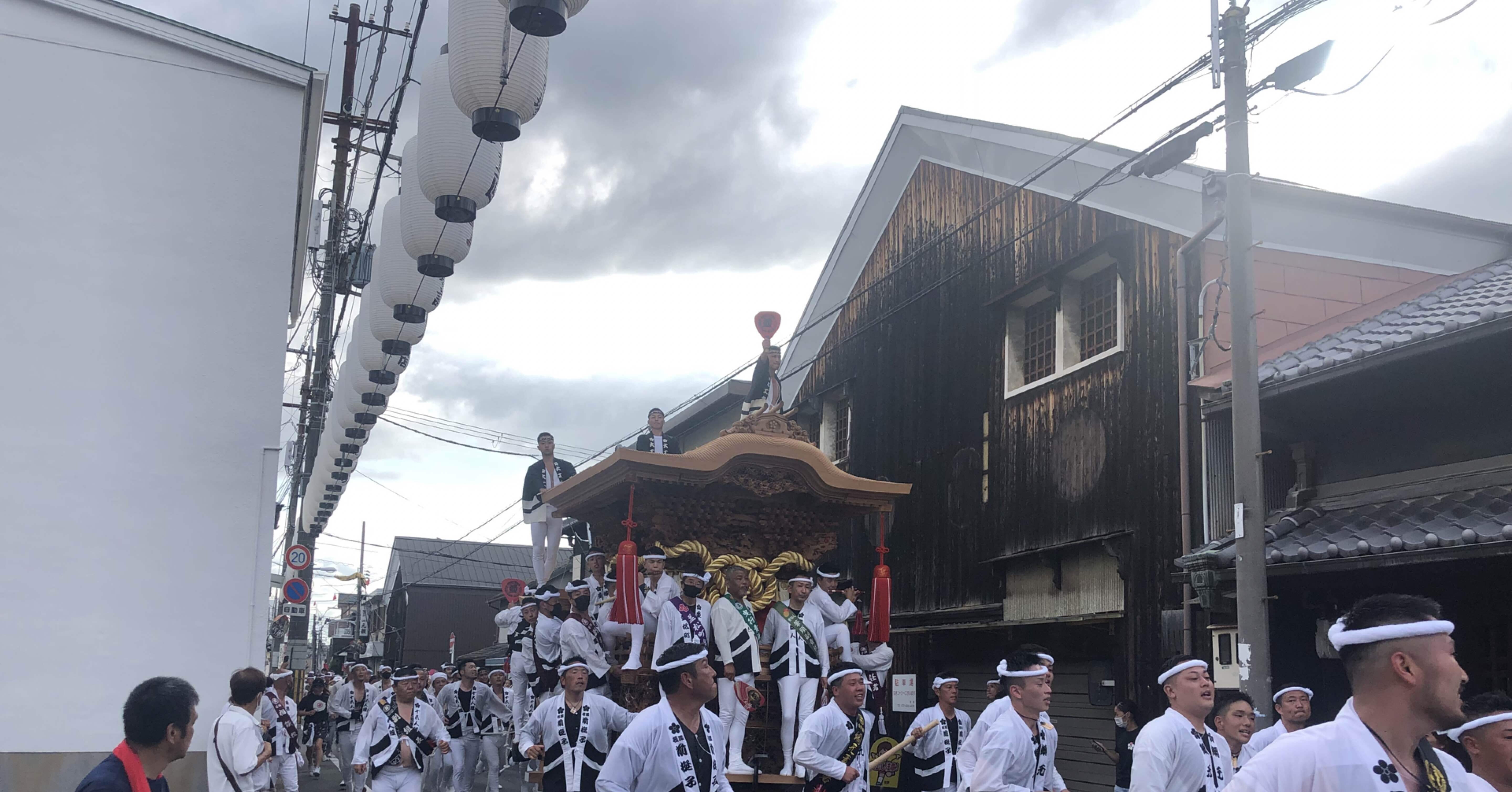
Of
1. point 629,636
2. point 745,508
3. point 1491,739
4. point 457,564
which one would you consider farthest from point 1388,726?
point 457,564

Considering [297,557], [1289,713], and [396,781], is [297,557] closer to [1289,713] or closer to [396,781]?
[396,781]

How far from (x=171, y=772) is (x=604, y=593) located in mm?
4614

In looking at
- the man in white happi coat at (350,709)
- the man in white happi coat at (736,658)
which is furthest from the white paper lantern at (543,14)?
the man in white happi coat at (350,709)

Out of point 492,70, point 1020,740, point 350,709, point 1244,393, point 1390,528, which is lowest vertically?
point 350,709

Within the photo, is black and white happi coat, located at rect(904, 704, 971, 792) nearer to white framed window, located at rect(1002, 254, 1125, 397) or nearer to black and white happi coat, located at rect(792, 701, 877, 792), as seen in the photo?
black and white happi coat, located at rect(792, 701, 877, 792)

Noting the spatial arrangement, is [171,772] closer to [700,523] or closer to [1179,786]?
[700,523]

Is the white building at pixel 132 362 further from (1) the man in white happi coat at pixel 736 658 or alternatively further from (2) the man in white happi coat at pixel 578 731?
(1) the man in white happi coat at pixel 736 658

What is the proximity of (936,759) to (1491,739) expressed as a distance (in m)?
7.39

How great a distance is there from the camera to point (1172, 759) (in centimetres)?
618

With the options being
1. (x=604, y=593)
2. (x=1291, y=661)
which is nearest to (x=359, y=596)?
(x=604, y=593)

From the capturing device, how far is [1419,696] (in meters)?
3.34

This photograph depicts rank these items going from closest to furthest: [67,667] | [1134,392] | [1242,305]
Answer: [1242,305] → [67,667] → [1134,392]

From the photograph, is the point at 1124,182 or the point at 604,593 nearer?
the point at 604,593

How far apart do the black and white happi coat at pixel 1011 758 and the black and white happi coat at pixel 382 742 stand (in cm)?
622
